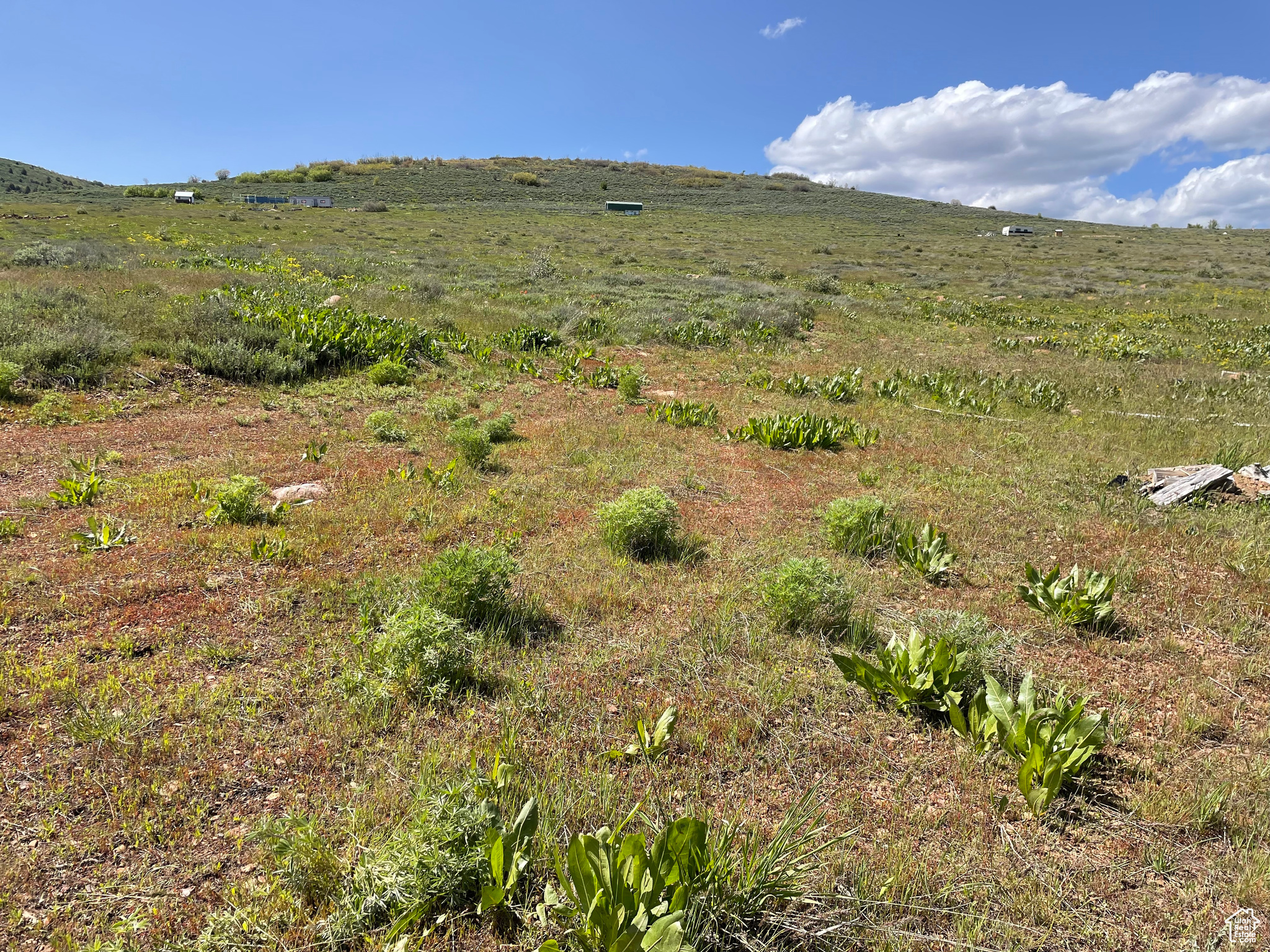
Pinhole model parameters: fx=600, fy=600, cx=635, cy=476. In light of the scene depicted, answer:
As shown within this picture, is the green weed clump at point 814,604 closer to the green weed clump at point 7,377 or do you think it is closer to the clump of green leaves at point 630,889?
the clump of green leaves at point 630,889

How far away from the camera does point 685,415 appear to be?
9.99m

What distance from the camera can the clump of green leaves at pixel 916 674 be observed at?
361cm

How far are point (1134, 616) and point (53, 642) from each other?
25.1ft

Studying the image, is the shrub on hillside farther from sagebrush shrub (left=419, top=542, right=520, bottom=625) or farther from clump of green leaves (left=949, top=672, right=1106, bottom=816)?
clump of green leaves (left=949, top=672, right=1106, bottom=816)

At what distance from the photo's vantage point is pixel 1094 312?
24.0 meters

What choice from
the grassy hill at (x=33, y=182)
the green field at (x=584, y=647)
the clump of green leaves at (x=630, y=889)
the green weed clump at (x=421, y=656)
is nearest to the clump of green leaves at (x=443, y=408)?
the green field at (x=584, y=647)

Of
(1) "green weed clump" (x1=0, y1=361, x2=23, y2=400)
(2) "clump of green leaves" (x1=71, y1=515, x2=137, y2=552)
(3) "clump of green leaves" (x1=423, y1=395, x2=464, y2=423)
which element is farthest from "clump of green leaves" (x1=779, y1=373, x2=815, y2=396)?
(1) "green weed clump" (x1=0, y1=361, x2=23, y2=400)

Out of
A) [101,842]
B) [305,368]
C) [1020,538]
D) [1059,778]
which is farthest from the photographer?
[305,368]

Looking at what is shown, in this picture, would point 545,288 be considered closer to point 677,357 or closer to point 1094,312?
point 677,357

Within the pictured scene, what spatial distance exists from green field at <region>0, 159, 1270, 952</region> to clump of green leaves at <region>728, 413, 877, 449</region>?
0.07 meters

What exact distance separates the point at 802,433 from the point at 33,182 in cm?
10098

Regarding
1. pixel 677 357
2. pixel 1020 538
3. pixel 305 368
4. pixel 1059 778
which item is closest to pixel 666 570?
pixel 1059 778

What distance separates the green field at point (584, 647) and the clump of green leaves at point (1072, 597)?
65 mm

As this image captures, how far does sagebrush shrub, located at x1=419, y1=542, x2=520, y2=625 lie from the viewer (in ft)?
14.1
